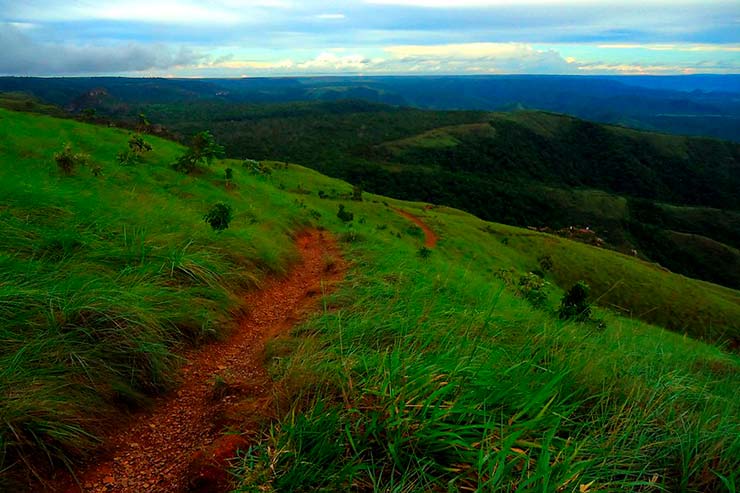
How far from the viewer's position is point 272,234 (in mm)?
14148

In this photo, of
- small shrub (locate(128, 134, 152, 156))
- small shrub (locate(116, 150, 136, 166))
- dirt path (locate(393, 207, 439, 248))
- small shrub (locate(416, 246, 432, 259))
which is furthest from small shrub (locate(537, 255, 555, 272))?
small shrub (locate(116, 150, 136, 166))

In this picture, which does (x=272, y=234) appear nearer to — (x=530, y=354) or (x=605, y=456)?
(x=530, y=354)

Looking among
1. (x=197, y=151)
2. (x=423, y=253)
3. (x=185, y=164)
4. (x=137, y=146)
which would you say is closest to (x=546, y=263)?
(x=423, y=253)

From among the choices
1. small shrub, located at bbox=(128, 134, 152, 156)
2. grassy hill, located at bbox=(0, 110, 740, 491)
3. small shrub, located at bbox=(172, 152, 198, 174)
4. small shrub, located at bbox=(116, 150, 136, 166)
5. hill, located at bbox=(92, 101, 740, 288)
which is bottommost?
hill, located at bbox=(92, 101, 740, 288)

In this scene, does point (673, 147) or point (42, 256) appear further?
point (673, 147)

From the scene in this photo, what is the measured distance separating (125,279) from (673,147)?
25122 cm

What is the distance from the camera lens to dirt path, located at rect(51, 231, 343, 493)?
315 cm

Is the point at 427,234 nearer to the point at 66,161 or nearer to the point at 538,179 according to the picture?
the point at 66,161

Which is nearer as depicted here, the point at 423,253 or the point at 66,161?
the point at 66,161

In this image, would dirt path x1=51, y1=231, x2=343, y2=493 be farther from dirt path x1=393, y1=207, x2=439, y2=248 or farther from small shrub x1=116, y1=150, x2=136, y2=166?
dirt path x1=393, y1=207, x2=439, y2=248

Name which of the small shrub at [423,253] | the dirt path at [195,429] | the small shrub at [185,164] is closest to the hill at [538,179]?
the small shrub at [423,253]

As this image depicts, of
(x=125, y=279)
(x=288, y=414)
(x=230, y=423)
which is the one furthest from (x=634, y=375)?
(x=125, y=279)

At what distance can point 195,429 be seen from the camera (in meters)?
3.89

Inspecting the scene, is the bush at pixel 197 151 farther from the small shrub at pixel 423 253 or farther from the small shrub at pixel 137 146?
the small shrub at pixel 423 253
